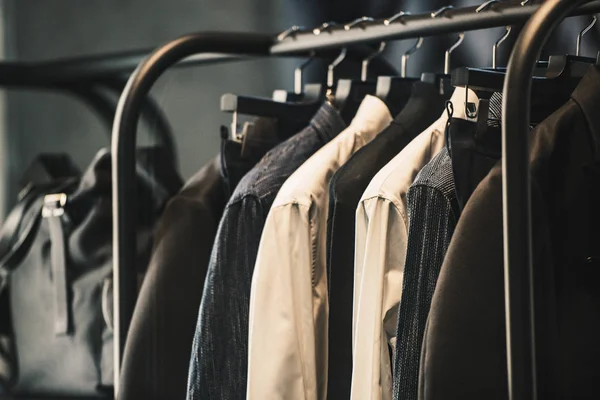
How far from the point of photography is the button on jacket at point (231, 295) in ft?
3.88

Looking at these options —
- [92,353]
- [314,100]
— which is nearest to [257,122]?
[314,100]

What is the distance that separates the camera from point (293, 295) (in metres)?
1.13

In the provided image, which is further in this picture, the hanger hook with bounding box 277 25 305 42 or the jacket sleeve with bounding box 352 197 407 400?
the hanger hook with bounding box 277 25 305 42

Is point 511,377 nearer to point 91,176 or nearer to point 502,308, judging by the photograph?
point 502,308

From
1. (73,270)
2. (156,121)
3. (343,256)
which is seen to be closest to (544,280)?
(343,256)

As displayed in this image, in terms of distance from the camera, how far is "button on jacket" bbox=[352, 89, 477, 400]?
1.05 meters

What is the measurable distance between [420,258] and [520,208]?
16 centimetres

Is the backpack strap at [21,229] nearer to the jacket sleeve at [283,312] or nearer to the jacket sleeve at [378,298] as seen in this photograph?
the jacket sleeve at [283,312]

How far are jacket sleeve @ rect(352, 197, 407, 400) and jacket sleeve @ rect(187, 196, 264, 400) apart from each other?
7.1 inches

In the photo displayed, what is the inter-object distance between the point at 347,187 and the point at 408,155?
0.26 feet

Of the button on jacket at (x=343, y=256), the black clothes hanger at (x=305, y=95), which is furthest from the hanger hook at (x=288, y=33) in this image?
the button on jacket at (x=343, y=256)

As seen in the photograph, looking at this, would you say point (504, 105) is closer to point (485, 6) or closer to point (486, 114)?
point (486, 114)

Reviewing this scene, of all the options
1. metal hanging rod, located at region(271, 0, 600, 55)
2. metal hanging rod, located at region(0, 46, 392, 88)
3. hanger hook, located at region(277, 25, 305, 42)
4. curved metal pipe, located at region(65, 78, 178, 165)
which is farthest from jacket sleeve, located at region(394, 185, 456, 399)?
curved metal pipe, located at region(65, 78, 178, 165)

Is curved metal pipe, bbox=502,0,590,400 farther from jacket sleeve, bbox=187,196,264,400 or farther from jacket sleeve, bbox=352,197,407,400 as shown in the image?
jacket sleeve, bbox=187,196,264,400
